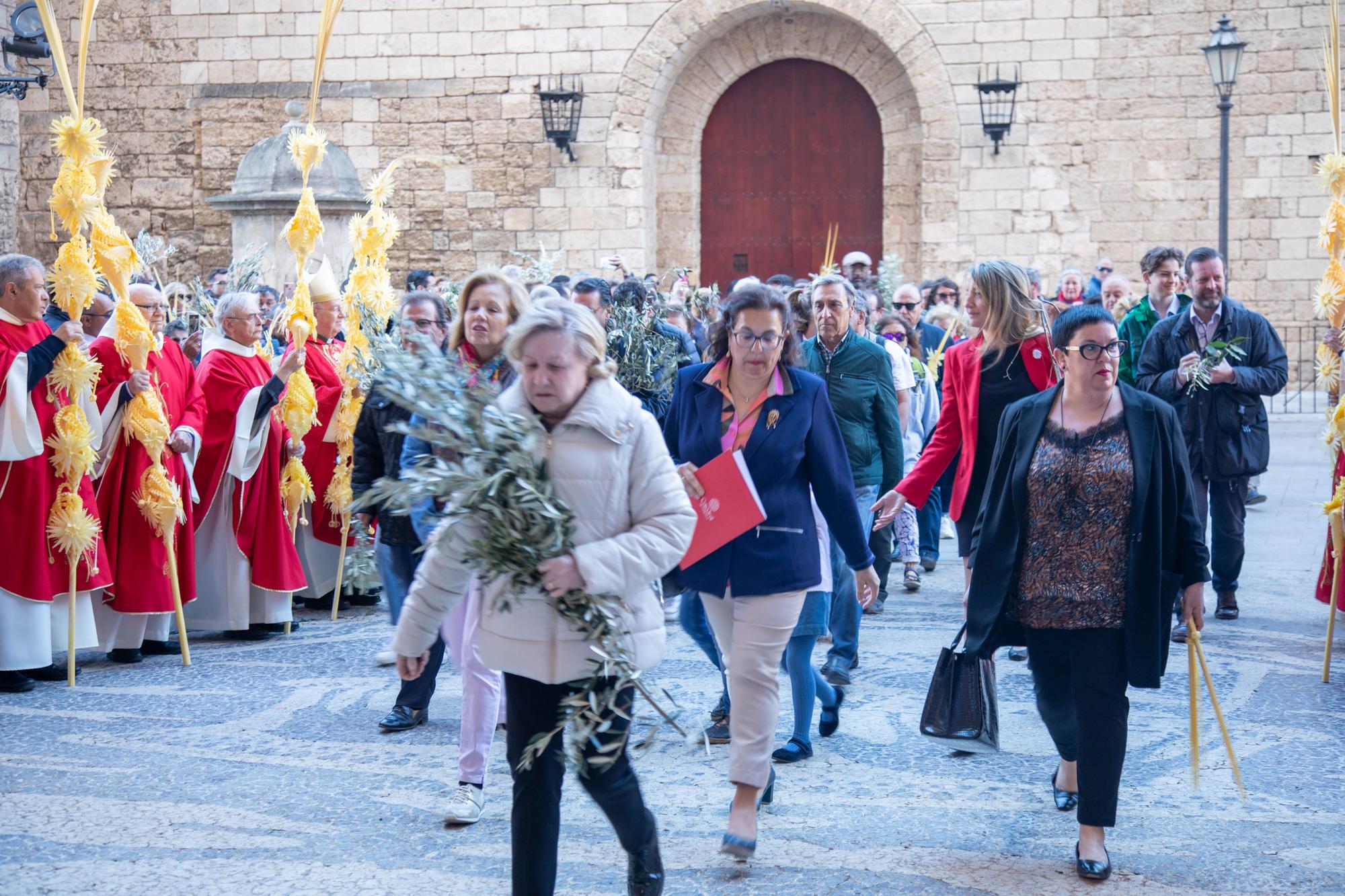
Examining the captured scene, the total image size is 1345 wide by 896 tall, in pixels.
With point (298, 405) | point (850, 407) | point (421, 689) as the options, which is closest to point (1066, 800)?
point (850, 407)

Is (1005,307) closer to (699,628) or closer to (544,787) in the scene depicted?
(699,628)

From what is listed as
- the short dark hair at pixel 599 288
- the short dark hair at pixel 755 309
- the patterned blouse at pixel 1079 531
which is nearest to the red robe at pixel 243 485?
the short dark hair at pixel 599 288

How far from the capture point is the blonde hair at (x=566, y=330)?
3.40 metres

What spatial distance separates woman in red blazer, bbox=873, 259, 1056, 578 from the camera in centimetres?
539

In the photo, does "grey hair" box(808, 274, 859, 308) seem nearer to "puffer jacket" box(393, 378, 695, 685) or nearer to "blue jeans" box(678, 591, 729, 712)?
"blue jeans" box(678, 591, 729, 712)

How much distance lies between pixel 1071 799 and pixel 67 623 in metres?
4.62

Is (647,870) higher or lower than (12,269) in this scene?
lower

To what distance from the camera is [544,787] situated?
3.35 metres

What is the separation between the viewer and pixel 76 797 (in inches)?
185

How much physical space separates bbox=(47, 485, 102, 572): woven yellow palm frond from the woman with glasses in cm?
420

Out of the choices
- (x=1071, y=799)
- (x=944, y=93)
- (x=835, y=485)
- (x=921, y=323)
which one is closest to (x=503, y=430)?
(x=835, y=485)

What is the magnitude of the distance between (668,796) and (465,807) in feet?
2.37

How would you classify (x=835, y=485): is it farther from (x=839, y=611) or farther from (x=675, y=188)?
(x=675, y=188)

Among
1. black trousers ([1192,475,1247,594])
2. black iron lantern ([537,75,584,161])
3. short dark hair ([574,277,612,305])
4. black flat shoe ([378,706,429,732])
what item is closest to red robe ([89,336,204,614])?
black flat shoe ([378,706,429,732])
